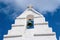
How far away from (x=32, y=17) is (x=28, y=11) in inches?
23.7

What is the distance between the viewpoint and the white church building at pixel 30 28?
20.2 meters

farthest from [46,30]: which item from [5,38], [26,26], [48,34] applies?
[5,38]

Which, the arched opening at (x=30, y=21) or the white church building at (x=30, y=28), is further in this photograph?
the arched opening at (x=30, y=21)

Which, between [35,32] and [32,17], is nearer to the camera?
[35,32]

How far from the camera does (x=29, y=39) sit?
2006 cm

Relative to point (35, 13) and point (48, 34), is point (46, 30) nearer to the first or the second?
point (48, 34)

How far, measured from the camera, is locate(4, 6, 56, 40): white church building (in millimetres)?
20188

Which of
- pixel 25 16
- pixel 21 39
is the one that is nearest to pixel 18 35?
pixel 21 39

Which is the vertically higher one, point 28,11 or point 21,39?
point 28,11

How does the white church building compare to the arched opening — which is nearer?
the white church building

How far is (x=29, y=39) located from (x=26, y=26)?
1570mm

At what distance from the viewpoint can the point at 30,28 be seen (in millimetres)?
21094

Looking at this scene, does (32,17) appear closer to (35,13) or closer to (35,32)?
(35,13)

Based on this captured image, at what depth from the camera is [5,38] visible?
20203mm
